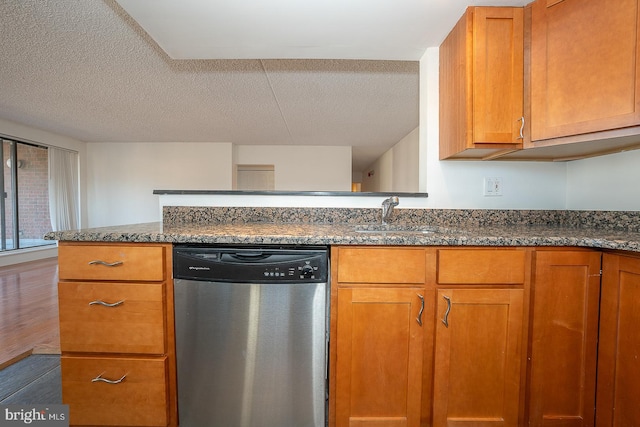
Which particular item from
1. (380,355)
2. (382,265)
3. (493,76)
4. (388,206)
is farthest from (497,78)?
(380,355)

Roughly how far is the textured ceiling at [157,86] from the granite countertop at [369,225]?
1466 mm

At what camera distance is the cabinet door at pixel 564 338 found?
3.43ft

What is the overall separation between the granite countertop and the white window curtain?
5165 mm

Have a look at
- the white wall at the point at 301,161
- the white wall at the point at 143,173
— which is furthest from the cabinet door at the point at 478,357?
the white wall at the point at 143,173

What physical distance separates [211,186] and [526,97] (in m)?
→ 5.27

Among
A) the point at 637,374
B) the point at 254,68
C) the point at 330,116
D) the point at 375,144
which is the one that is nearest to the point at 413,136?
the point at 375,144

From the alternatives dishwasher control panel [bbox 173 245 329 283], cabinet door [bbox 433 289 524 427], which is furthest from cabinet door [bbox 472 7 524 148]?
dishwasher control panel [bbox 173 245 329 283]

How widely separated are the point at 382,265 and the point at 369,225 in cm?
49

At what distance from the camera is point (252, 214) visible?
5.32 feet

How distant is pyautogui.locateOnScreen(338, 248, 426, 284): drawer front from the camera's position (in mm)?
1055

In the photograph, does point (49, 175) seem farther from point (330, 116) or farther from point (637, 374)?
point (637, 374)

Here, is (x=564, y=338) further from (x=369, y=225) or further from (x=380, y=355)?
(x=369, y=225)

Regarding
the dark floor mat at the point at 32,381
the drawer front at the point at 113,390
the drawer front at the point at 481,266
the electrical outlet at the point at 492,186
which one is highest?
the electrical outlet at the point at 492,186

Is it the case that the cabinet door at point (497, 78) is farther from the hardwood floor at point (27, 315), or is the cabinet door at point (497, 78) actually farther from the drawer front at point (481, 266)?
the hardwood floor at point (27, 315)
